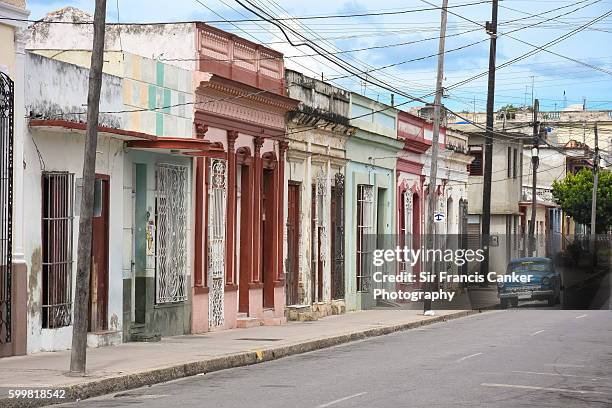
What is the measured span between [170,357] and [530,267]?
24.4 m

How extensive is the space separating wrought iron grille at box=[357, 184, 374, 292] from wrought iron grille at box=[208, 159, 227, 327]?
36.7 feet

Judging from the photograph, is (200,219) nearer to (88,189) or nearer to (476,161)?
(88,189)

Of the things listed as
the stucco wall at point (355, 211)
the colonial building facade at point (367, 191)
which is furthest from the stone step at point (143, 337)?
the colonial building facade at point (367, 191)

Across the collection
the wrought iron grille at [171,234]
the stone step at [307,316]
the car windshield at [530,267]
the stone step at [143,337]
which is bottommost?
the stone step at [307,316]

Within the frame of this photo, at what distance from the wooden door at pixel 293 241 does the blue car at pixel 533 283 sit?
11990 mm

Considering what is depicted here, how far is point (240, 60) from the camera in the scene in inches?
1133

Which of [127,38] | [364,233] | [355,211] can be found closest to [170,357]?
[127,38]

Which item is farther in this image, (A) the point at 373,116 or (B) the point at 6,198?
(A) the point at 373,116

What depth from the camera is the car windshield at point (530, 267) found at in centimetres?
4231

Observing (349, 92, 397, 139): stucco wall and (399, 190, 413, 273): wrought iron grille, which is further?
(399, 190, 413, 273): wrought iron grille

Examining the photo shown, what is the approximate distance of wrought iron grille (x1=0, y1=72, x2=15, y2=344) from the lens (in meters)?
18.9

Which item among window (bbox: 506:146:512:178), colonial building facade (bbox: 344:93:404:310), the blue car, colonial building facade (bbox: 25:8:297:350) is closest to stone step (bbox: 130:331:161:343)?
colonial building facade (bbox: 25:8:297:350)

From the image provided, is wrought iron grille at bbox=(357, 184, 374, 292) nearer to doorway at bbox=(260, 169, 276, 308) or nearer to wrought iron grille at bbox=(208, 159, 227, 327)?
doorway at bbox=(260, 169, 276, 308)

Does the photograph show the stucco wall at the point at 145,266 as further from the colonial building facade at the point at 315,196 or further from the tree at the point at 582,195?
the tree at the point at 582,195
